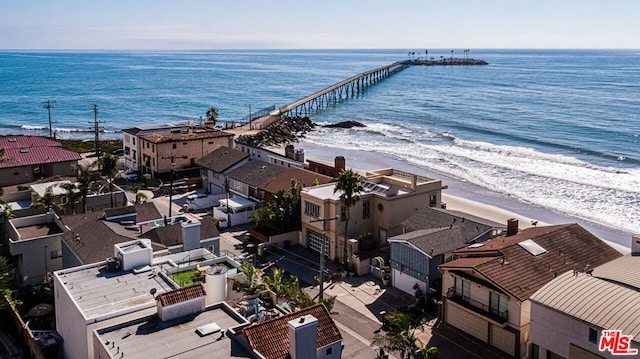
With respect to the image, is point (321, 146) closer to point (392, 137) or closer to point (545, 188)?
point (392, 137)

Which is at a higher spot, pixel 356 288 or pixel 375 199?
pixel 375 199

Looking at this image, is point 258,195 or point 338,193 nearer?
point 338,193

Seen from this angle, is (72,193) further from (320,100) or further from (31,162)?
(320,100)

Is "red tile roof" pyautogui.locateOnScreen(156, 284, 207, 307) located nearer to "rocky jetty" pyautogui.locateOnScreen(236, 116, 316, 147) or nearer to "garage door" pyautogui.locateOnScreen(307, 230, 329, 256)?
"garage door" pyautogui.locateOnScreen(307, 230, 329, 256)

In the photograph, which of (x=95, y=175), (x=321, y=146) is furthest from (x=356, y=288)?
(x=321, y=146)

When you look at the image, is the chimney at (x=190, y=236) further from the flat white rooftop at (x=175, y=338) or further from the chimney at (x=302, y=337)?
the chimney at (x=302, y=337)

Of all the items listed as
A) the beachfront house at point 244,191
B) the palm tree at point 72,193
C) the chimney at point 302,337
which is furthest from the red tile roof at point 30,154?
the chimney at point 302,337
